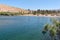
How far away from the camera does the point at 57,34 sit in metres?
32.3

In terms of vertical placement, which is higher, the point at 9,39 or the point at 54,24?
the point at 54,24

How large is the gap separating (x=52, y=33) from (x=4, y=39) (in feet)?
32.8

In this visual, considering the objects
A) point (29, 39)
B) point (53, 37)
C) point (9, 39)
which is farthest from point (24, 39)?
point (53, 37)

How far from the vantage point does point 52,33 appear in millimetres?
29359

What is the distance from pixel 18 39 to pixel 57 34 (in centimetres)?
786

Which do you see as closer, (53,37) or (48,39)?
(53,37)

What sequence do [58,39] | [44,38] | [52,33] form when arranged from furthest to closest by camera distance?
[44,38] → [58,39] → [52,33]

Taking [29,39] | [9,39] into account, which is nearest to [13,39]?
[9,39]

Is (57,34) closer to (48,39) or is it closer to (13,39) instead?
(48,39)

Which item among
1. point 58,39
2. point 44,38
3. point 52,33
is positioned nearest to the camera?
point 52,33

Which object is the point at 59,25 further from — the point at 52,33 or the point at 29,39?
the point at 29,39

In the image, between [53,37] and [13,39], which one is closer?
[53,37]

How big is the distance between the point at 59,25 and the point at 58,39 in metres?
2.74

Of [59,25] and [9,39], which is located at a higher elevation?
[59,25]
